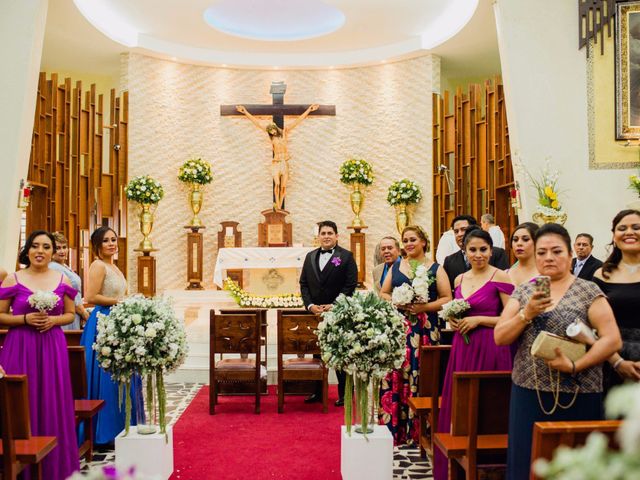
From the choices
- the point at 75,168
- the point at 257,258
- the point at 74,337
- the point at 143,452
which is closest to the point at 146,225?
the point at 75,168

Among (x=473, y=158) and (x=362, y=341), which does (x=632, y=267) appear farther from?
(x=473, y=158)

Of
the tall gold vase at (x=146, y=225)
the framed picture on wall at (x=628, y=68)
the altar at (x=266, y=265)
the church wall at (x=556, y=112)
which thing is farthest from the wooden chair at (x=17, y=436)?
the tall gold vase at (x=146, y=225)

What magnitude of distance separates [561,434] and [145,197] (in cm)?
1001

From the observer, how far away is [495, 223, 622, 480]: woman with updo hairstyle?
2645 mm

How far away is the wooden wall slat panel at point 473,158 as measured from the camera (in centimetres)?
1043

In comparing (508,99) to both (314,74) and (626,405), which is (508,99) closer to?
(314,74)

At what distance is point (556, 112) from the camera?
23.8 feet

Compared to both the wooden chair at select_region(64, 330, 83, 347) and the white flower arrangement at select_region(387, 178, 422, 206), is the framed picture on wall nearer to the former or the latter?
the white flower arrangement at select_region(387, 178, 422, 206)

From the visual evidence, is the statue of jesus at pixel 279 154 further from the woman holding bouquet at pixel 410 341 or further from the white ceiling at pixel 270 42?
the woman holding bouquet at pixel 410 341

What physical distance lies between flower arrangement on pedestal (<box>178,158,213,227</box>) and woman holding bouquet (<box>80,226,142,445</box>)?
6943 millimetres

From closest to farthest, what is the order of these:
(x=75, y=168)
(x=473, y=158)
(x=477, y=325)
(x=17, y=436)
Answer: (x=17, y=436)
(x=477, y=325)
(x=75, y=168)
(x=473, y=158)

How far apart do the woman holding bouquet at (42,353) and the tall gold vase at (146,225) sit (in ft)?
24.7

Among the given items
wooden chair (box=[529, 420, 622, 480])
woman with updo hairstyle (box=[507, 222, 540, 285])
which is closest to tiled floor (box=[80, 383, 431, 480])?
woman with updo hairstyle (box=[507, 222, 540, 285])

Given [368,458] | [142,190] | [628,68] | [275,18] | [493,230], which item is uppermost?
[275,18]
